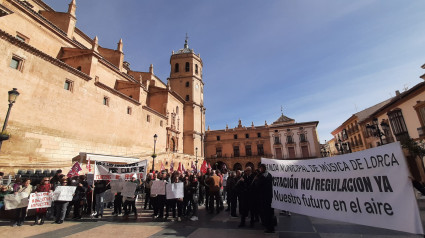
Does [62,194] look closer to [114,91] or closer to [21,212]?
[21,212]

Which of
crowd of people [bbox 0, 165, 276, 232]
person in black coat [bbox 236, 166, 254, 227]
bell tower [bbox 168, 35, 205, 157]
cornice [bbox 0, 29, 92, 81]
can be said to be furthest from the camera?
bell tower [bbox 168, 35, 205, 157]

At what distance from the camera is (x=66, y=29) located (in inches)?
800

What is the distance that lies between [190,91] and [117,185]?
34603 millimetres

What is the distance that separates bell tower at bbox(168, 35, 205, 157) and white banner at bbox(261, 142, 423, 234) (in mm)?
33099

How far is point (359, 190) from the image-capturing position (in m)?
3.79

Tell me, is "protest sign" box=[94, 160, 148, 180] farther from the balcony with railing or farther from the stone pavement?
the balcony with railing

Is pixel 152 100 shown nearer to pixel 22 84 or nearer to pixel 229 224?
pixel 22 84

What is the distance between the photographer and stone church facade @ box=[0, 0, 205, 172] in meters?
12.2

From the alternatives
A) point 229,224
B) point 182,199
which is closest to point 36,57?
point 182,199

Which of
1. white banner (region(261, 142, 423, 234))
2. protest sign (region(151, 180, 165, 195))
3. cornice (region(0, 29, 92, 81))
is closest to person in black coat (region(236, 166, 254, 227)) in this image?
white banner (region(261, 142, 423, 234))

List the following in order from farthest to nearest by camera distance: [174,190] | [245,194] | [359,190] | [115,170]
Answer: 1. [115,170]
2. [174,190]
3. [245,194]
4. [359,190]

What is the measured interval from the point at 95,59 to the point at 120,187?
1664 centimetres

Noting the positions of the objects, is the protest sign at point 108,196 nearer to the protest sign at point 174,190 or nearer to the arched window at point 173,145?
the protest sign at point 174,190

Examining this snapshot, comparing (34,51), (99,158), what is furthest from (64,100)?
(99,158)
